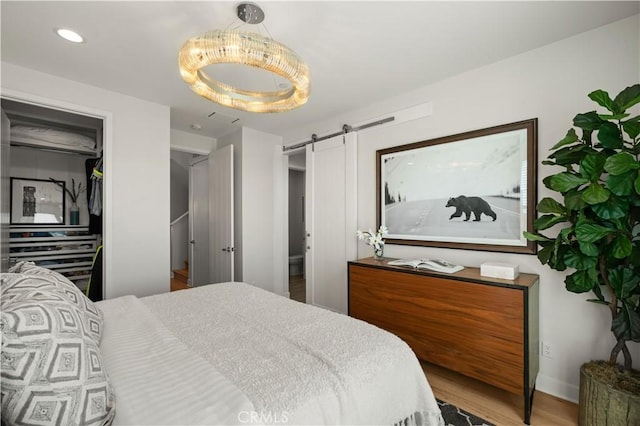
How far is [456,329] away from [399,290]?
483mm

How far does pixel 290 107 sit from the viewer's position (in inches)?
75.9

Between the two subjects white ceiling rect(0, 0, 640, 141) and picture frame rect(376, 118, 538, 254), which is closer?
white ceiling rect(0, 0, 640, 141)

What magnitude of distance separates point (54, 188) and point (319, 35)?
3.86 meters

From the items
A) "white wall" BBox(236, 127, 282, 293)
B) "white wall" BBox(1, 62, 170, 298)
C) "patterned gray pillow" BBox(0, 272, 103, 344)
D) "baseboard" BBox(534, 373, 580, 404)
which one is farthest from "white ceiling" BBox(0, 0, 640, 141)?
"baseboard" BBox(534, 373, 580, 404)

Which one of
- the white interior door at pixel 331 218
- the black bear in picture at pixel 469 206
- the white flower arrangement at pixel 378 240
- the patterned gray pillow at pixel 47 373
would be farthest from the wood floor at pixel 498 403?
the patterned gray pillow at pixel 47 373

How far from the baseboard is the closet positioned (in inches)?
170

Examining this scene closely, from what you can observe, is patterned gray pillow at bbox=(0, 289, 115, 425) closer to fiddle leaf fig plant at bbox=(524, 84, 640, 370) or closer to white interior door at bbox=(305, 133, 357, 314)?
fiddle leaf fig plant at bbox=(524, 84, 640, 370)

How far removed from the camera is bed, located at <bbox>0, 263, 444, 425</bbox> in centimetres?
78

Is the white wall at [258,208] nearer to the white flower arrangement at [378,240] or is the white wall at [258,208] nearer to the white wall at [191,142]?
the white wall at [191,142]

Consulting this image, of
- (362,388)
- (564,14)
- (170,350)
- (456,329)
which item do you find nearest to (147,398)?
Result: (170,350)

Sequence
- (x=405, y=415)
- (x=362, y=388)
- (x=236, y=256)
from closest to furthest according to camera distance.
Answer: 1. (x=362, y=388)
2. (x=405, y=415)
3. (x=236, y=256)

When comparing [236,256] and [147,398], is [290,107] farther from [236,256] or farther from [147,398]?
[236,256]

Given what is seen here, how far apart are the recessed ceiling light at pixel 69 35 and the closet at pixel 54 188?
148cm

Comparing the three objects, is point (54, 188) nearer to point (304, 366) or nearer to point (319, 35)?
point (319, 35)
